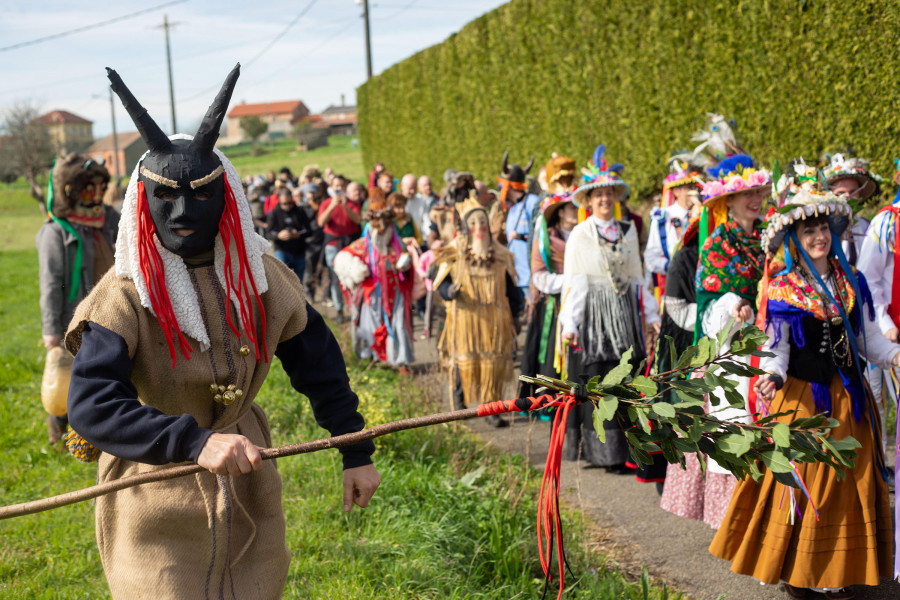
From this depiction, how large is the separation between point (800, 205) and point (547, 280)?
2788 millimetres

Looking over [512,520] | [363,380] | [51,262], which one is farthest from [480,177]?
[512,520]

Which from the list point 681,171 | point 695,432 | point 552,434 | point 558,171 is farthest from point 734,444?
point 558,171

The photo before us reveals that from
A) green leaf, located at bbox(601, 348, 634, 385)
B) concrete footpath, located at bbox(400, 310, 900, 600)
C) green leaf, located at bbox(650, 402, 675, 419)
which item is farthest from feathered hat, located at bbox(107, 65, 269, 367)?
concrete footpath, located at bbox(400, 310, 900, 600)

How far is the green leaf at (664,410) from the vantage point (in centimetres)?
237

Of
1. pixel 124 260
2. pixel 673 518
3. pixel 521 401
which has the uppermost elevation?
pixel 124 260

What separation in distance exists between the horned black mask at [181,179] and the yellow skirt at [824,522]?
2.74 m

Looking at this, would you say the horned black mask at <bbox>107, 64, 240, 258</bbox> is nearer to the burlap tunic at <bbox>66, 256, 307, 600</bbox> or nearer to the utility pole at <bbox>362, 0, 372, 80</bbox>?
the burlap tunic at <bbox>66, 256, 307, 600</bbox>

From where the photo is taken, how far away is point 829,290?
13.6 feet

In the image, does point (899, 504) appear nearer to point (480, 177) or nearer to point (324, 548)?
point (324, 548)

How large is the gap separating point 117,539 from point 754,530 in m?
2.93

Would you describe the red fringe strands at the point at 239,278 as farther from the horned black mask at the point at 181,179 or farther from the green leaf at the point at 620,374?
the green leaf at the point at 620,374

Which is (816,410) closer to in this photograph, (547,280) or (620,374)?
(620,374)

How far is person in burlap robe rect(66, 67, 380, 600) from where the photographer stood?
8.28 feet

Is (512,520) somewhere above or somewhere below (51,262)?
below
